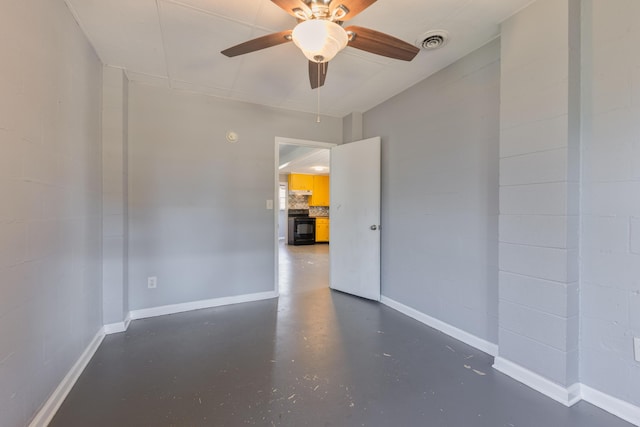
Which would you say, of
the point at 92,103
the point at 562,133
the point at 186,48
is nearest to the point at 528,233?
the point at 562,133

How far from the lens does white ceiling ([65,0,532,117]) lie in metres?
1.75

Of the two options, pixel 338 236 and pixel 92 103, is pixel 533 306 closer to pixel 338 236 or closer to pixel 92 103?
pixel 338 236

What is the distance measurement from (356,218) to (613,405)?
2.53m

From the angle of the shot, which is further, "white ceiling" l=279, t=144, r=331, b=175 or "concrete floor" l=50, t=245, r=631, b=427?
"white ceiling" l=279, t=144, r=331, b=175

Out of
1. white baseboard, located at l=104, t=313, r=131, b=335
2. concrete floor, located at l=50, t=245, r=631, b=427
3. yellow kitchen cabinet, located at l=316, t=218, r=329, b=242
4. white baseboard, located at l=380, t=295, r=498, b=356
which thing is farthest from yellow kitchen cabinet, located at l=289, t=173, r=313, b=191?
white baseboard, located at l=104, t=313, r=131, b=335

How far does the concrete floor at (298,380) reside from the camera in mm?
1455

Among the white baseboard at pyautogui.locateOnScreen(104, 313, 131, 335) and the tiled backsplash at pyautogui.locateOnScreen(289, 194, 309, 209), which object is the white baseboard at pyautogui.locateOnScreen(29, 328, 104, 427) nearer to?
the white baseboard at pyautogui.locateOnScreen(104, 313, 131, 335)

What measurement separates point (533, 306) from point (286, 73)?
267 centimetres

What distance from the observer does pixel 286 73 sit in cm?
256

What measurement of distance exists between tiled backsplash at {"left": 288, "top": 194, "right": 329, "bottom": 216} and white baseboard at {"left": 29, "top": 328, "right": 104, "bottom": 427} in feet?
22.6

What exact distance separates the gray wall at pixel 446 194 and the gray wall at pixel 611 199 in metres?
0.54

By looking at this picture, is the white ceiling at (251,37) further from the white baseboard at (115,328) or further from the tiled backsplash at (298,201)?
Result: the tiled backsplash at (298,201)

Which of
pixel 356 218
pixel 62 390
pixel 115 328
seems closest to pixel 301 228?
pixel 356 218

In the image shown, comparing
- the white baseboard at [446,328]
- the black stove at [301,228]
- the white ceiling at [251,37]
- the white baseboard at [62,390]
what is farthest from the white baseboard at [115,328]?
the black stove at [301,228]
